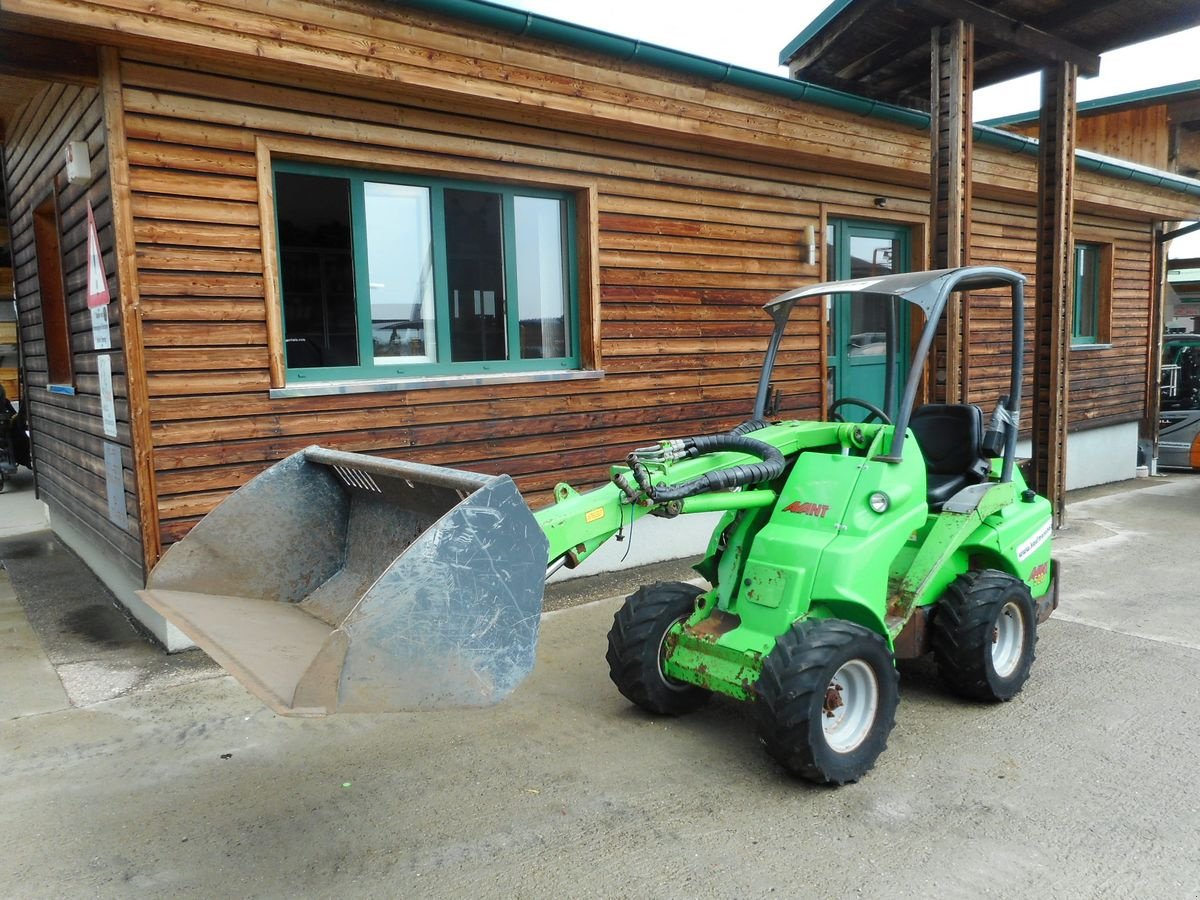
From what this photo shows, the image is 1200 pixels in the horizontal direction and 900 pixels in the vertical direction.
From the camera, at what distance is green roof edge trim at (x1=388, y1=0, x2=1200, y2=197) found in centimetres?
495

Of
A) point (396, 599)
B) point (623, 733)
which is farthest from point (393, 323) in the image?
point (396, 599)

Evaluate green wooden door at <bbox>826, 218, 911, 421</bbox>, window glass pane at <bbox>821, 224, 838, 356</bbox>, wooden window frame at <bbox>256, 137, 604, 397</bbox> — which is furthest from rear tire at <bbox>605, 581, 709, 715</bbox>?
window glass pane at <bbox>821, 224, 838, 356</bbox>

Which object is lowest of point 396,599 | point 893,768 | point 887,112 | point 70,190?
point 893,768

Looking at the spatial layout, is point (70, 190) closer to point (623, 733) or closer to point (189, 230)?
point (189, 230)

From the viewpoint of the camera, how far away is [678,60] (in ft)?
19.1

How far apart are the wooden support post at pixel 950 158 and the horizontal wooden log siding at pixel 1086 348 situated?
2.85m

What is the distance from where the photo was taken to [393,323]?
5.44 m

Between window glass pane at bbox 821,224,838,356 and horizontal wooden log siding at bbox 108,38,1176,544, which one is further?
window glass pane at bbox 821,224,838,356

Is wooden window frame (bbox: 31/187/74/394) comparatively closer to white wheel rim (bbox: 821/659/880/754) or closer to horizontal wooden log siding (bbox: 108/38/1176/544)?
horizontal wooden log siding (bbox: 108/38/1176/544)

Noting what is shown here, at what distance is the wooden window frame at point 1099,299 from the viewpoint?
10688mm

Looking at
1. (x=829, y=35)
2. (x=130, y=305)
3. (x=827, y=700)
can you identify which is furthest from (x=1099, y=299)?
(x=130, y=305)

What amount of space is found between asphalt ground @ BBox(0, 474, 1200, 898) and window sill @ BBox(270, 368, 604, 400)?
1.56 meters

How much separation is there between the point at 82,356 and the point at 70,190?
1.04m

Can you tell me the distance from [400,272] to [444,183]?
2.08ft
